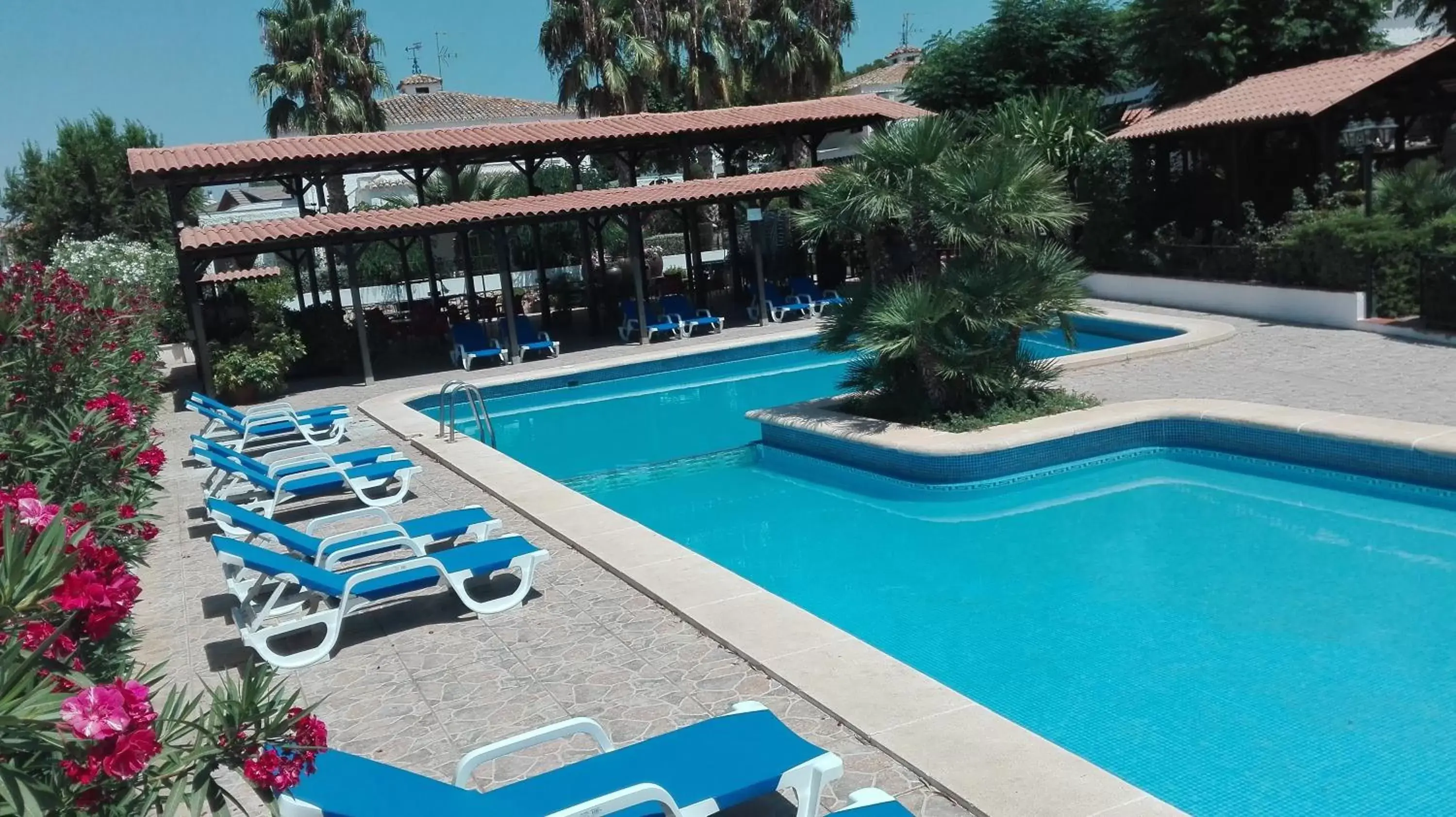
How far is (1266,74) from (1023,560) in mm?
16805

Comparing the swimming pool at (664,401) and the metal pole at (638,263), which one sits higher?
the metal pole at (638,263)

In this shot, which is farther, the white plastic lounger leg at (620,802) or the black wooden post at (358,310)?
the black wooden post at (358,310)

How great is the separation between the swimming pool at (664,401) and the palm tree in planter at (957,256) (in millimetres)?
656

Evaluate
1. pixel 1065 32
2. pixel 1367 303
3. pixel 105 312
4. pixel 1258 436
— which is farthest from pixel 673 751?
pixel 1065 32

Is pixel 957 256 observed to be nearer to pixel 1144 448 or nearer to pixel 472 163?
pixel 1144 448

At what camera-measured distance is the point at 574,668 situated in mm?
5832

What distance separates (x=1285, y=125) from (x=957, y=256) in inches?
405

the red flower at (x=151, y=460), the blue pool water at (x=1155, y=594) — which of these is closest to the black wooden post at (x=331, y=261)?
the blue pool water at (x=1155, y=594)

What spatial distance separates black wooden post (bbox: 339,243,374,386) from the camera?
1791 centimetres

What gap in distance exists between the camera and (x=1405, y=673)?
595 cm

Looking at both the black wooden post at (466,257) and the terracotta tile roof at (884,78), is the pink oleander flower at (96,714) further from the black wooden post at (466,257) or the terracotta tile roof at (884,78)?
the terracotta tile roof at (884,78)

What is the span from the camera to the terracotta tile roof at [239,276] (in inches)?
→ 974

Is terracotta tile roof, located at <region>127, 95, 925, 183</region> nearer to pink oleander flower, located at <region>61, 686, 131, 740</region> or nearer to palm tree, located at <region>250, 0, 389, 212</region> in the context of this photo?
palm tree, located at <region>250, 0, 389, 212</region>

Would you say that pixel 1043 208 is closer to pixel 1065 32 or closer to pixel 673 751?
pixel 673 751
